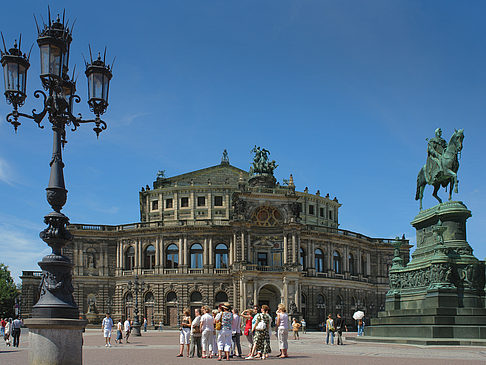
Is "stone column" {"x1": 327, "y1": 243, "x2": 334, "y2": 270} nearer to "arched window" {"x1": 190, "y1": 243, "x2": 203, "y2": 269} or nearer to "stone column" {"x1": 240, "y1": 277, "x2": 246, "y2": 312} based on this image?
"stone column" {"x1": 240, "y1": 277, "x2": 246, "y2": 312}

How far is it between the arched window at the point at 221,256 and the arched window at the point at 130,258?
35.0 feet

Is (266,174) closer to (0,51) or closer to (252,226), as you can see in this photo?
(252,226)

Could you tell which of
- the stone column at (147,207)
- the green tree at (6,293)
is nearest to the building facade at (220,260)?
the stone column at (147,207)

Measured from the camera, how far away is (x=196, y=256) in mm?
71312

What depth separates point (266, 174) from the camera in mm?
73000

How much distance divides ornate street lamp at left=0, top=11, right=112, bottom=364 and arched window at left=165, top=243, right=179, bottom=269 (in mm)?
57822

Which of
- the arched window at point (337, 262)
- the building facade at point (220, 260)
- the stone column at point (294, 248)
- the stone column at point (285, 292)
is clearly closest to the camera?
the stone column at point (285, 292)

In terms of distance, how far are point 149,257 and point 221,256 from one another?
9156 millimetres

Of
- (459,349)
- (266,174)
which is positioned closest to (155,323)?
(266,174)

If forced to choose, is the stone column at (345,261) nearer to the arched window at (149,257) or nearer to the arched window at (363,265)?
the arched window at (363,265)

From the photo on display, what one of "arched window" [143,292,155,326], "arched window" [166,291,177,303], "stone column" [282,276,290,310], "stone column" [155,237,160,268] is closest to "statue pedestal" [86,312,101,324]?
"arched window" [143,292,155,326]

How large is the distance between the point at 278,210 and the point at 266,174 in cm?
596

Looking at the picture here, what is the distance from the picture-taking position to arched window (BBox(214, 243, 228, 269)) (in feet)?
232

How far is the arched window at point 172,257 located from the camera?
71.4 metres
